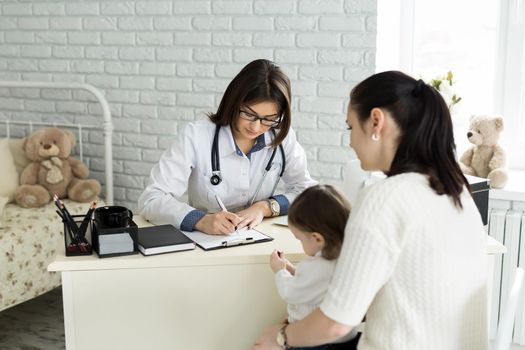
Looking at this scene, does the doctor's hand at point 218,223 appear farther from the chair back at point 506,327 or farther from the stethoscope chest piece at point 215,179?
the chair back at point 506,327

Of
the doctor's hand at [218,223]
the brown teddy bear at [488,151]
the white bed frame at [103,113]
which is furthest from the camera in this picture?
the white bed frame at [103,113]

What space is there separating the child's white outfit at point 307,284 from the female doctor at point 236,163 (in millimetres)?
418

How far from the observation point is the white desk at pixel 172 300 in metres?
1.65

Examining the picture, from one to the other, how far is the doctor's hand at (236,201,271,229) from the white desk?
0.23 metres

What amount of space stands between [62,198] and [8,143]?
0.42m

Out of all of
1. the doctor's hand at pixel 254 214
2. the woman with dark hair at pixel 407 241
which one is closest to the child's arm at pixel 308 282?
the woman with dark hair at pixel 407 241

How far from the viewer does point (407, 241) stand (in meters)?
1.24

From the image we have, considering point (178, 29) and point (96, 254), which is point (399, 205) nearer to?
point (96, 254)

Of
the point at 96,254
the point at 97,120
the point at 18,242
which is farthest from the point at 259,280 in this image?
the point at 97,120

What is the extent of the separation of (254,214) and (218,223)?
19 cm

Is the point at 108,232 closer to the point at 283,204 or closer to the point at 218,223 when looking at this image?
the point at 218,223

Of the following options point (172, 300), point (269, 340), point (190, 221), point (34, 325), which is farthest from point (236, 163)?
point (34, 325)

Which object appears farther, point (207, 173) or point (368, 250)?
point (207, 173)

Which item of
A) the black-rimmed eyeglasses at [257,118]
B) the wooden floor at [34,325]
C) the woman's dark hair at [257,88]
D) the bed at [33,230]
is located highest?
the woman's dark hair at [257,88]
